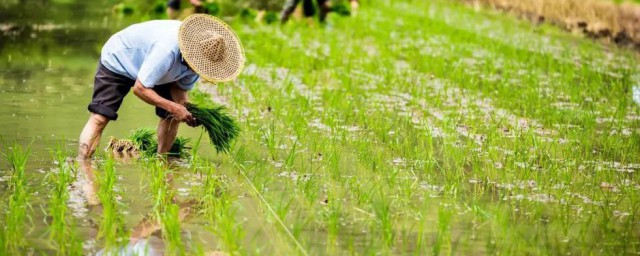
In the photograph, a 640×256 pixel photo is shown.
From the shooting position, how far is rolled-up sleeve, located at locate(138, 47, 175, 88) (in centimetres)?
587

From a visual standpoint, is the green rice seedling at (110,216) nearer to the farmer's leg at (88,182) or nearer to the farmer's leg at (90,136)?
the farmer's leg at (88,182)

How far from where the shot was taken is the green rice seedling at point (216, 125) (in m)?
6.38

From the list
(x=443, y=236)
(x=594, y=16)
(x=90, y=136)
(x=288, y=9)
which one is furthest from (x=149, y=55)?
(x=594, y=16)

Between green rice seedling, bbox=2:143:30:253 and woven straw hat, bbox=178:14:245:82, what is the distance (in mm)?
958

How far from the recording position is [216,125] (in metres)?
6.38

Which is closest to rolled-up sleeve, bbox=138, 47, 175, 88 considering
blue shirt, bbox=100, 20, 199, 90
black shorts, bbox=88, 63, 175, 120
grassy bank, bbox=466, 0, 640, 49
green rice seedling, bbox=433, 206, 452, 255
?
blue shirt, bbox=100, 20, 199, 90

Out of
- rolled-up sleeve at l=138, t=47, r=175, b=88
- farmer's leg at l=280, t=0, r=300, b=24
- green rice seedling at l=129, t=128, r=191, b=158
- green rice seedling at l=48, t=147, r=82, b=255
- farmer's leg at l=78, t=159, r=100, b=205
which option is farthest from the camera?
farmer's leg at l=280, t=0, r=300, b=24

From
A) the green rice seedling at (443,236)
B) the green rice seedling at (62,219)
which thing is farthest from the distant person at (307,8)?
the green rice seedling at (443,236)

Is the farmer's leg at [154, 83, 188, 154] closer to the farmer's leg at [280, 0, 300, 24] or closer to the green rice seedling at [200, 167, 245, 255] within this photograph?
the green rice seedling at [200, 167, 245, 255]

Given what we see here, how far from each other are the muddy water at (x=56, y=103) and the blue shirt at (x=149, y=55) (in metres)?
0.49

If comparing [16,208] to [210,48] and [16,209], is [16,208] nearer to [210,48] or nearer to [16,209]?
[16,209]

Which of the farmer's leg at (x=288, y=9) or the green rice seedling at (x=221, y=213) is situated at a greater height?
the green rice seedling at (x=221, y=213)

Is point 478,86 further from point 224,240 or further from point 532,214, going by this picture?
point 224,240

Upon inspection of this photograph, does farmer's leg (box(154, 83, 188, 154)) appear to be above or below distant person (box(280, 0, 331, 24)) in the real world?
above
